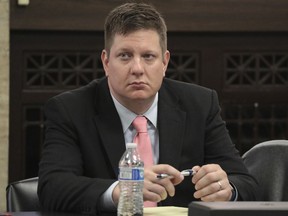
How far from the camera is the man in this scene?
8.06 ft

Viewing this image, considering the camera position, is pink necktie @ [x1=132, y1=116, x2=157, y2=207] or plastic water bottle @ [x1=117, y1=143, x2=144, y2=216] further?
pink necktie @ [x1=132, y1=116, x2=157, y2=207]

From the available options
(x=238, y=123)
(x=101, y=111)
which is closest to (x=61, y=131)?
(x=101, y=111)

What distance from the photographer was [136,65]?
2.51 meters

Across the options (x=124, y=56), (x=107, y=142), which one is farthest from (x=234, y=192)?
(x=124, y=56)

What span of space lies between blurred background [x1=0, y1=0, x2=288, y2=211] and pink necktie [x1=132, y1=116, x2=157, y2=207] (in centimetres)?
178

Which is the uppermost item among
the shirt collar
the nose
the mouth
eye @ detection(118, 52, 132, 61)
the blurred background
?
the blurred background

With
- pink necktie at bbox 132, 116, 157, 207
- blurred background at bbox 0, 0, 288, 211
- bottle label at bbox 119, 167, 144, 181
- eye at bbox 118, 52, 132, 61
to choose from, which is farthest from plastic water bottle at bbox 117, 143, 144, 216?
blurred background at bbox 0, 0, 288, 211

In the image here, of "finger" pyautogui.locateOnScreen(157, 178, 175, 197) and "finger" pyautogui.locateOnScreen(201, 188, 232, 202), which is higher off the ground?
"finger" pyautogui.locateOnScreen(157, 178, 175, 197)

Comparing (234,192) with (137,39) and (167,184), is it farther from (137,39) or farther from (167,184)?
(137,39)

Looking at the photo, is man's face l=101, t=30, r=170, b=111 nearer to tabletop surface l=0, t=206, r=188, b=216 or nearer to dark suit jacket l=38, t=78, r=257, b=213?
dark suit jacket l=38, t=78, r=257, b=213

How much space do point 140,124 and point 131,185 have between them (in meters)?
0.50

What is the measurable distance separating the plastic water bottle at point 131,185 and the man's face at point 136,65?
0.37m

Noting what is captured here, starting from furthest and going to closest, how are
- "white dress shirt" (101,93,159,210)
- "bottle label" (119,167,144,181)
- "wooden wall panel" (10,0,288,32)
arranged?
"wooden wall panel" (10,0,288,32) < "white dress shirt" (101,93,159,210) < "bottle label" (119,167,144,181)

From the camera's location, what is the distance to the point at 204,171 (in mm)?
2270
